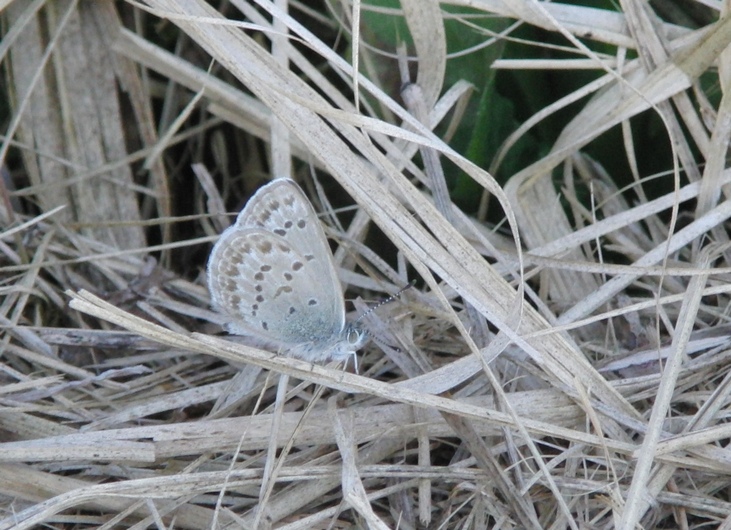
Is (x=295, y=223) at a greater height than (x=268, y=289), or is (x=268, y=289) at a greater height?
(x=295, y=223)

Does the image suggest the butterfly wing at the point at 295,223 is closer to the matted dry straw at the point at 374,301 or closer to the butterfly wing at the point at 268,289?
the butterfly wing at the point at 268,289

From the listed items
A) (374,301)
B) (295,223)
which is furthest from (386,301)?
(295,223)

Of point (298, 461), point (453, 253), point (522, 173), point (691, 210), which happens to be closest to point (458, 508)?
point (298, 461)

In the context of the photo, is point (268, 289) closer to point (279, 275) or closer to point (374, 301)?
point (279, 275)

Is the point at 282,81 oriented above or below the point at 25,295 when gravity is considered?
above

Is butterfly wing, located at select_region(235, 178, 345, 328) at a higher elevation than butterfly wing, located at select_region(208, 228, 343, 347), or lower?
higher

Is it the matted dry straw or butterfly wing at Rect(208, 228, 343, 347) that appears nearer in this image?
the matted dry straw

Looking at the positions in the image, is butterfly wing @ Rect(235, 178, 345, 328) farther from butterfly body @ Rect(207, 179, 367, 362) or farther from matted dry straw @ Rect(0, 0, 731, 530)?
matted dry straw @ Rect(0, 0, 731, 530)

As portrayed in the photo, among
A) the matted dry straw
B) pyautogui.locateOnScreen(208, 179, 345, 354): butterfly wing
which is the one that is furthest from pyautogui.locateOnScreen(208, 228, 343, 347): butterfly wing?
the matted dry straw

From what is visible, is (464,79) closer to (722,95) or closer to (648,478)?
(722,95)
